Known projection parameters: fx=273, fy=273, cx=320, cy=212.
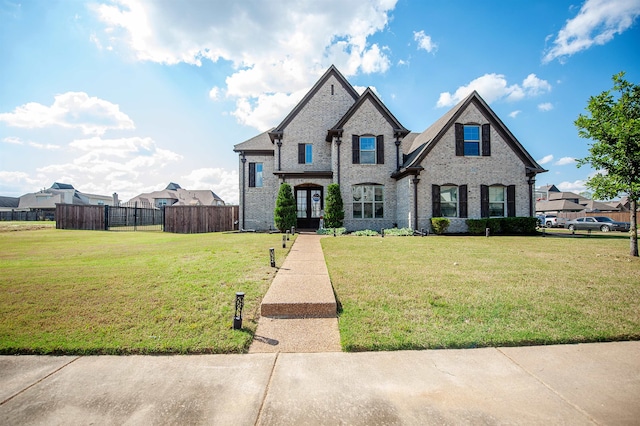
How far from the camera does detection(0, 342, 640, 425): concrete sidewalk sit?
7.29 ft

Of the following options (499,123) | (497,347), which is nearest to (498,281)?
(497,347)

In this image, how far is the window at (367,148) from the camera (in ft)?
58.0

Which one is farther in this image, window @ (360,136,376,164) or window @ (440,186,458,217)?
window @ (360,136,376,164)

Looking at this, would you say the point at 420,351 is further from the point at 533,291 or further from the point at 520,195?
the point at 520,195

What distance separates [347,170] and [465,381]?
15504 mm

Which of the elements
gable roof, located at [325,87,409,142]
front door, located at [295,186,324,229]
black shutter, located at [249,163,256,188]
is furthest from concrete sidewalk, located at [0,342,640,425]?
black shutter, located at [249,163,256,188]

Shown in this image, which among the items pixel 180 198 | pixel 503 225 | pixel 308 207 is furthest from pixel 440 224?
pixel 180 198

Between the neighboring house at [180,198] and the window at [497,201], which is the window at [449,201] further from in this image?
the neighboring house at [180,198]

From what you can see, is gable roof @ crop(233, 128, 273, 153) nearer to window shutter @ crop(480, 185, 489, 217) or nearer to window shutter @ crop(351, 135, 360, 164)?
window shutter @ crop(351, 135, 360, 164)

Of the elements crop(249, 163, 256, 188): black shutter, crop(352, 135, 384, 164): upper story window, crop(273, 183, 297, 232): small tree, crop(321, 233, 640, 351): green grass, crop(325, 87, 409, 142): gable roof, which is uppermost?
crop(325, 87, 409, 142): gable roof

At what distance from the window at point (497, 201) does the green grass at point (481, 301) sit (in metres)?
8.43

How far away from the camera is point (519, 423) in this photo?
2141mm

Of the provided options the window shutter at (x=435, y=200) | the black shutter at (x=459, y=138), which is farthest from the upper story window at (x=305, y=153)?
the black shutter at (x=459, y=138)

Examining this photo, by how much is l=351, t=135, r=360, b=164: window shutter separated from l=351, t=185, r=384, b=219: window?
5.50 feet
